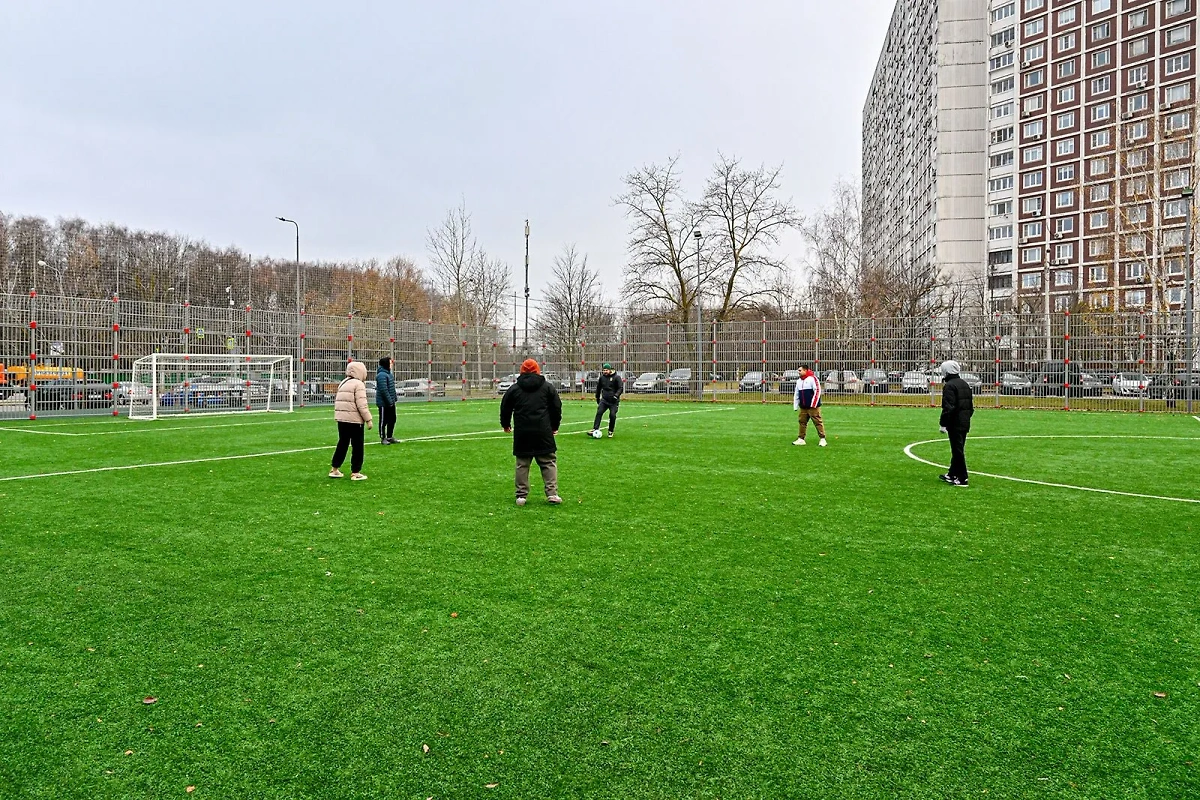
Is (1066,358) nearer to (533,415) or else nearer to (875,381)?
(875,381)

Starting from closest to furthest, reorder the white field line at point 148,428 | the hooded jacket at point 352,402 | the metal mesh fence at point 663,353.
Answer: the hooded jacket at point 352,402
the white field line at point 148,428
the metal mesh fence at point 663,353

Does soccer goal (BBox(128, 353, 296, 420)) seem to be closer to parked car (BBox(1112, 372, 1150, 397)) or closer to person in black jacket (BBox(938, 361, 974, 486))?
person in black jacket (BBox(938, 361, 974, 486))

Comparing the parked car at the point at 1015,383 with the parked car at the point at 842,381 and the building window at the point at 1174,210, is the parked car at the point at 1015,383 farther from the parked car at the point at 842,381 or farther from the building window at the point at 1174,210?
the building window at the point at 1174,210

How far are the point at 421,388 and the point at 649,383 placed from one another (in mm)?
10523

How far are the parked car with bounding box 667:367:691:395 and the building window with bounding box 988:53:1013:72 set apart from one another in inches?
2497

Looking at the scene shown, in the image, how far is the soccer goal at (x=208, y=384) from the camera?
83.8ft

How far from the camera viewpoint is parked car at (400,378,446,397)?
116 ft

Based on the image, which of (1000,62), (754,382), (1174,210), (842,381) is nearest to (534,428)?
(842,381)

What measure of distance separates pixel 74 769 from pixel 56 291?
2172 inches

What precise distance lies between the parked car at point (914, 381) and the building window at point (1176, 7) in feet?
196

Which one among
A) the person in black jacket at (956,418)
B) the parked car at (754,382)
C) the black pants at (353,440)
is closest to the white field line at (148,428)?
the black pants at (353,440)

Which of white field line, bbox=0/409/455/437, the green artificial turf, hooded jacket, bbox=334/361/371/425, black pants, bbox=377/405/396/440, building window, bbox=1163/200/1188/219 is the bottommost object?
the green artificial turf

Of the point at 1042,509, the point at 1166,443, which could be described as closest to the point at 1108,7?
the point at 1166,443

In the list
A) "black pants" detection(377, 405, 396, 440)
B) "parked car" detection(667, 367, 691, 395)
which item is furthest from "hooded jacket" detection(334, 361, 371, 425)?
"parked car" detection(667, 367, 691, 395)
